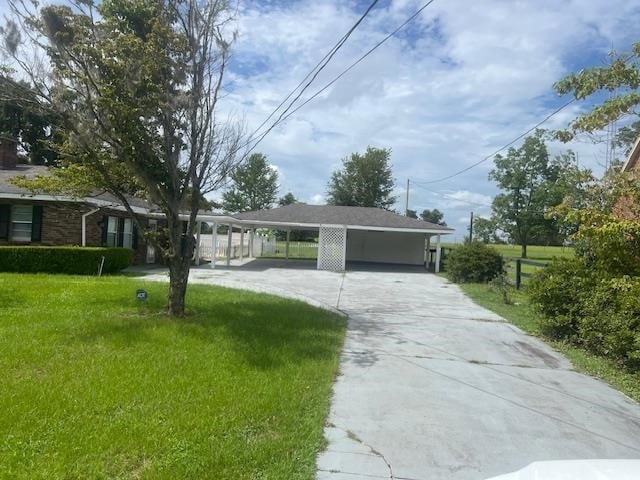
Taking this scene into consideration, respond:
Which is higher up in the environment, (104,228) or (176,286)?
(104,228)

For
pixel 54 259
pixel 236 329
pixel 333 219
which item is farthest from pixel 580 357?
pixel 333 219

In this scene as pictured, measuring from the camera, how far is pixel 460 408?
505cm

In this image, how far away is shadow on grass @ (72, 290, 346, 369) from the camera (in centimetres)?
652

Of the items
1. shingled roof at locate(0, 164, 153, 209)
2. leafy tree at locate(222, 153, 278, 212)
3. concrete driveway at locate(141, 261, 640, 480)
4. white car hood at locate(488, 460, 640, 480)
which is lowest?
concrete driveway at locate(141, 261, 640, 480)

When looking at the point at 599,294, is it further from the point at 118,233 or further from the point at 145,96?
the point at 118,233

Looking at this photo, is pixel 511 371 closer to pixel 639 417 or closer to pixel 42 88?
pixel 639 417

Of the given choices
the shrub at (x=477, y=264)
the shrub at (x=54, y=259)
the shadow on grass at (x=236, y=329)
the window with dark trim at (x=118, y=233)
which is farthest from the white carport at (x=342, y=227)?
the shadow on grass at (x=236, y=329)

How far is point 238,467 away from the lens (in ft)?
11.4

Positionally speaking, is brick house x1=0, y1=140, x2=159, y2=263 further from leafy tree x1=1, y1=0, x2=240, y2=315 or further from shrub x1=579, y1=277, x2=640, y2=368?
shrub x1=579, y1=277, x2=640, y2=368

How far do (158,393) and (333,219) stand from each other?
21.1 metres

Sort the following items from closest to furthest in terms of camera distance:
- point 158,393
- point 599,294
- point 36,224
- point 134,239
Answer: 1. point 158,393
2. point 599,294
3. point 36,224
4. point 134,239

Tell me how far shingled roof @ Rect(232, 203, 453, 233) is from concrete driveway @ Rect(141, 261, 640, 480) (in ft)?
50.3

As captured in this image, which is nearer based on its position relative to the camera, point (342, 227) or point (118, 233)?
point (118, 233)

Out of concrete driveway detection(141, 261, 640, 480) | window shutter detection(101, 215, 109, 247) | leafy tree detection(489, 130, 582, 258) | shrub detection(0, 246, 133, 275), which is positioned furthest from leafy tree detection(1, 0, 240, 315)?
leafy tree detection(489, 130, 582, 258)
